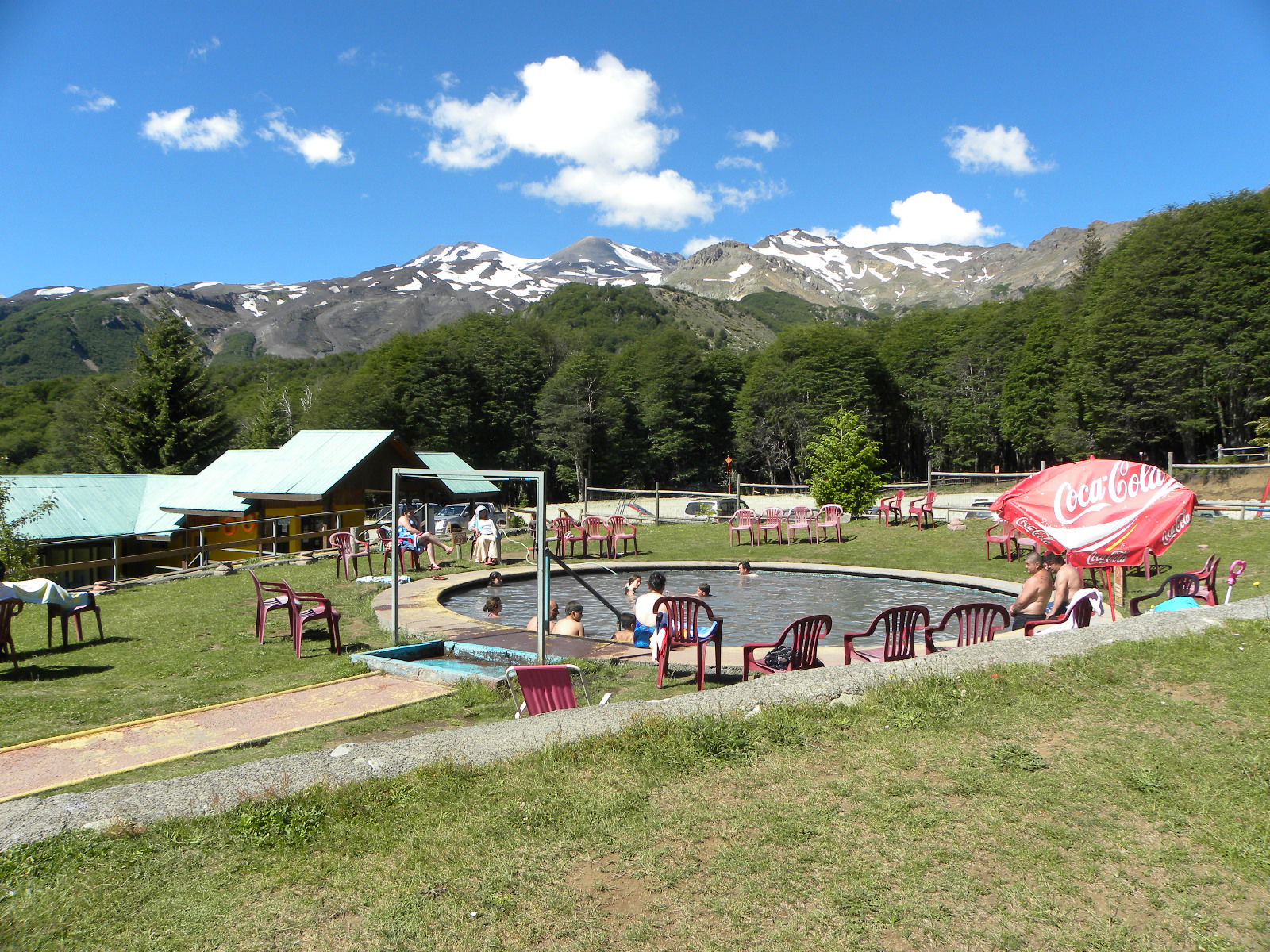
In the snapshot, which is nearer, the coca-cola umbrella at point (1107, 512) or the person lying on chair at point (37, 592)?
the coca-cola umbrella at point (1107, 512)

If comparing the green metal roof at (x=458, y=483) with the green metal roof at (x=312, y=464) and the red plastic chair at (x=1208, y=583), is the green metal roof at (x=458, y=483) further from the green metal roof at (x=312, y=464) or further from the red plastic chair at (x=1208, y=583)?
the red plastic chair at (x=1208, y=583)

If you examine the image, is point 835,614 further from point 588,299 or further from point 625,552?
point 588,299

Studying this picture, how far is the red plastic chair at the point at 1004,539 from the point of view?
15712 millimetres

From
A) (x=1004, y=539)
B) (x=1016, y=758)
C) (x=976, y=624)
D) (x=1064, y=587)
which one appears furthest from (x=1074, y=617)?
(x=1004, y=539)

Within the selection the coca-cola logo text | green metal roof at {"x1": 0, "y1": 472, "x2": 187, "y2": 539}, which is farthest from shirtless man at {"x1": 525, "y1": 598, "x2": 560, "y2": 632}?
green metal roof at {"x1": 0, "y1": 472, "x2": 187, "y2": 539}

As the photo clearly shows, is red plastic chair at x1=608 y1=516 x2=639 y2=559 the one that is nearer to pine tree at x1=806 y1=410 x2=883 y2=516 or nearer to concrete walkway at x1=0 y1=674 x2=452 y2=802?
pine tree at x1=806 y1=410 x2=883 y2=516

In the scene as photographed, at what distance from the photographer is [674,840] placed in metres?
3.40

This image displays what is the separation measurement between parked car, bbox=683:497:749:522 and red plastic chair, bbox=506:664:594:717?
25159mm

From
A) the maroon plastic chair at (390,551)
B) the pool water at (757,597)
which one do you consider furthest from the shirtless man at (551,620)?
the maroon plastic chair at (390,551)

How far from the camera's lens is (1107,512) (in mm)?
7219

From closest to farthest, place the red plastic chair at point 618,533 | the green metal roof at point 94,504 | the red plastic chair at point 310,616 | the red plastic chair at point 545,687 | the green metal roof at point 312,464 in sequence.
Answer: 1. the red plastic chair at point 545,687
2. the red plastic chair at point 310,616
3. the red plastic chair at point 618,533
4. the green metal roof at point 312,464
5. the green metal roof at point 94,504

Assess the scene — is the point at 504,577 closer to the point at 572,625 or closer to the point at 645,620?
the point at 572,625

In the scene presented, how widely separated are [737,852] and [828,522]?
18.2m

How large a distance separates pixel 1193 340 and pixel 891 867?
52.0 metres
